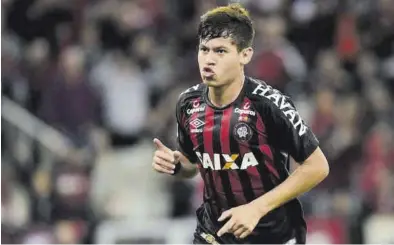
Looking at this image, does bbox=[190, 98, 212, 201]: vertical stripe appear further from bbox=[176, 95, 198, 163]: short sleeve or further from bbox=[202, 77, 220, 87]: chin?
bbox=[202, 77, 220, 87]: chin

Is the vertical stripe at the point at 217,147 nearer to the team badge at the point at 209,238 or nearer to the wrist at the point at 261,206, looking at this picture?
the team badge at the point at 209,238

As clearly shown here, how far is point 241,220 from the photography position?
5.95m

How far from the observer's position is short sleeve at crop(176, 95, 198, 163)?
662 cm

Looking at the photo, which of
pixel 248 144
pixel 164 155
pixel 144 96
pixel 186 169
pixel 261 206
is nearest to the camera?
pixel 261 206

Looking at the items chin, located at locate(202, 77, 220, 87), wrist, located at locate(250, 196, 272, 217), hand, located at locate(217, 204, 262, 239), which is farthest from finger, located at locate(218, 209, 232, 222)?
chin, located at locate(202, 77, 220, 87)

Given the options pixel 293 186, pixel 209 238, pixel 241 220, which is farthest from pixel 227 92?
pixel 209 238

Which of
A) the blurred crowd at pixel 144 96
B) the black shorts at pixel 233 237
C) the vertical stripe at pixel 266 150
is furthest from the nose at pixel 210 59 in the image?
the blurred crowd at pixel 144 96

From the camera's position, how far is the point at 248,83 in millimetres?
6336

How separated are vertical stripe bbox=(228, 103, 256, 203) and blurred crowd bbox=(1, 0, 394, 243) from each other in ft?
19.8

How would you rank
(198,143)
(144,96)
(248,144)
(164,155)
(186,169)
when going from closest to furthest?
(248,144) → (164,155) → (198,143) → (186,169) → (144,96)

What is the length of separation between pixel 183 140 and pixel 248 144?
554 mm

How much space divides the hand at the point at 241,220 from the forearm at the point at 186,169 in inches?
27.8

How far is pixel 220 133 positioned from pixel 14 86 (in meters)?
7.95

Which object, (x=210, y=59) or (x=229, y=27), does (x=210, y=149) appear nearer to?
(x=210, y=59)
